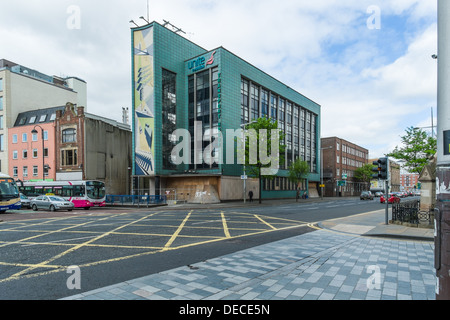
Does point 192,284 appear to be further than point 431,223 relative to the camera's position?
No

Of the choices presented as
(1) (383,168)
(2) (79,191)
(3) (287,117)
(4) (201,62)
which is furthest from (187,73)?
(1) (383,168)

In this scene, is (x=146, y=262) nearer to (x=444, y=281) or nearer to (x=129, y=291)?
(x=129, y=291)

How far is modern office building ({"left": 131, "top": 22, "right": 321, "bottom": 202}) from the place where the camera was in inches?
1373

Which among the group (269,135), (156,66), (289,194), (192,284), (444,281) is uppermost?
(156,66)

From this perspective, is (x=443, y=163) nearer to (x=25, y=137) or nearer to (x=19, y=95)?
(x=25, y=137)

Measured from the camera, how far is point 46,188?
29.8 m

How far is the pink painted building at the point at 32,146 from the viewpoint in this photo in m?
41.6

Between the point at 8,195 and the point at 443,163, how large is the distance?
27728 mm

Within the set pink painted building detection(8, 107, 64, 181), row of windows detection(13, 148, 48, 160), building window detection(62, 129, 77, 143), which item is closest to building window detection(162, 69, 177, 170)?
building window detection(62, 129, 77, 143)

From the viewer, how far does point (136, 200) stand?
98.5 feet

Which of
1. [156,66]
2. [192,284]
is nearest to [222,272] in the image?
[192,284]

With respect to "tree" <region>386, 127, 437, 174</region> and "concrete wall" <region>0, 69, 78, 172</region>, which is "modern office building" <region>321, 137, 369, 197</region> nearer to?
"tree" <region>386, 127, 437, 174</region>

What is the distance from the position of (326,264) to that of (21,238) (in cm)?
1053

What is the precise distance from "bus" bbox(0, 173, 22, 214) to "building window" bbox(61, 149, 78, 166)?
53.6ft
